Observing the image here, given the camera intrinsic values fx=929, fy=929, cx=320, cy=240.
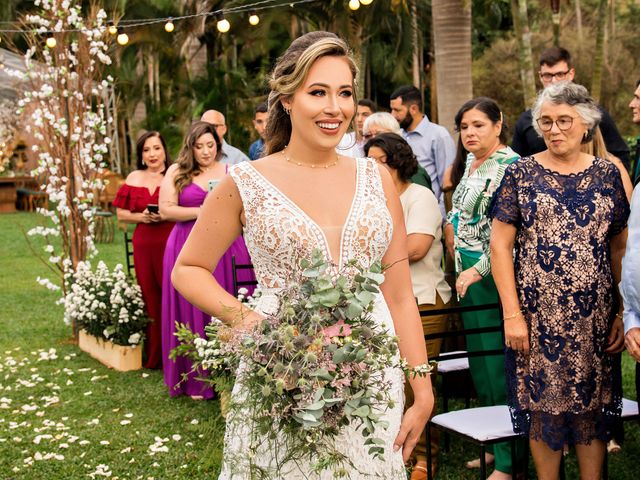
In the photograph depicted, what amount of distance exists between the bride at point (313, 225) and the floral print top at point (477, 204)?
2618mm

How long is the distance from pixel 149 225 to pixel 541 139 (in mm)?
3961

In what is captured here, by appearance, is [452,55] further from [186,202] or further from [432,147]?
[186,202]

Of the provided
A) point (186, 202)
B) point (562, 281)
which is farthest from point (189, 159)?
point (562, 281)

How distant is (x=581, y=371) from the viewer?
14.6ft

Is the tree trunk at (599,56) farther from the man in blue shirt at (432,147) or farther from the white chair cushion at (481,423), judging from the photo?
the white chair cushion at (481,423)

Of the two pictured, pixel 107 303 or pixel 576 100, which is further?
pixel 107 303

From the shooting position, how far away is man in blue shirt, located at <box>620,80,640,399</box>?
4.06m

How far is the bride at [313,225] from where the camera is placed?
2.76 metres

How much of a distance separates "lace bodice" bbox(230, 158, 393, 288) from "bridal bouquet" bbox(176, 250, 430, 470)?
1.12ft

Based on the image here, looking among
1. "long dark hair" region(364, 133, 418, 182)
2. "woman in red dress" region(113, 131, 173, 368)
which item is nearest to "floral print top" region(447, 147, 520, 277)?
"long dark hair" region(364, 133, 418, 182)

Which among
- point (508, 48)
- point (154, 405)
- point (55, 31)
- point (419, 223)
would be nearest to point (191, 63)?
point (508, 48)

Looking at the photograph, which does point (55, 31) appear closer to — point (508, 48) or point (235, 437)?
point (235, 437)

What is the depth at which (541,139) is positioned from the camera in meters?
6.66

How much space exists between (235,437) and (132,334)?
6553mm
